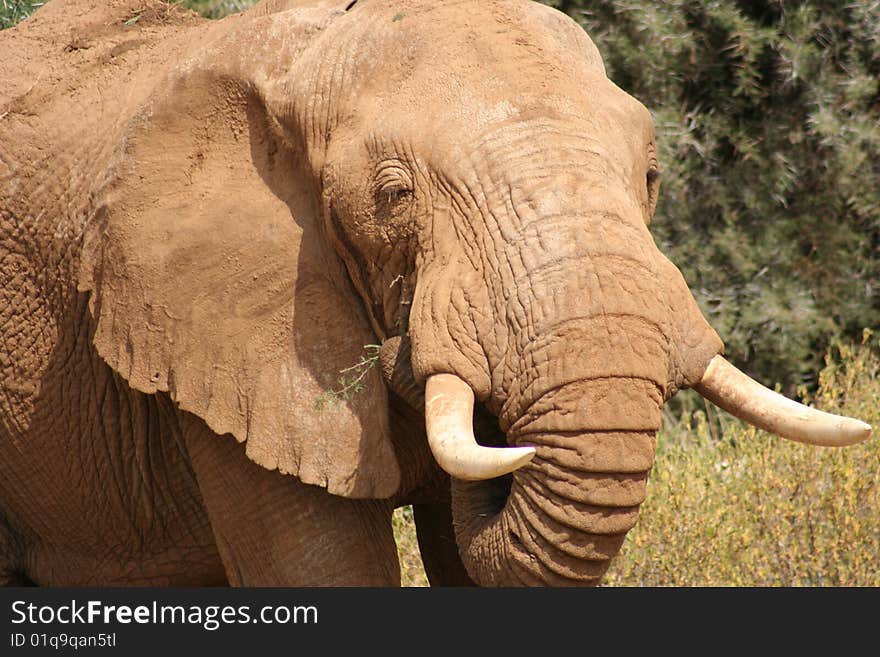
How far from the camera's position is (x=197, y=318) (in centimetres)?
381

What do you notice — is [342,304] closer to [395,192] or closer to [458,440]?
[395,192]

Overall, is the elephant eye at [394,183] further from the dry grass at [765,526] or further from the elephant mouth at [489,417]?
the dry grass at [765,526]

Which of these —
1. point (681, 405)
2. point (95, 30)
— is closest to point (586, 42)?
point (95, 30)

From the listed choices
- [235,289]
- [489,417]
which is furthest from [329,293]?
[489,417]

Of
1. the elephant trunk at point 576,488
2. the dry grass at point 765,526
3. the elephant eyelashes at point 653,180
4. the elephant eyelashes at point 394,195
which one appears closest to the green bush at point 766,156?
the dry grass at point 765,526

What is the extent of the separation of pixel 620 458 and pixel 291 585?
3.42 feet

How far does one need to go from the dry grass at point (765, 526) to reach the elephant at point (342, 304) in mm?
1116

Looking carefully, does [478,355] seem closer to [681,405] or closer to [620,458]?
[620,458]

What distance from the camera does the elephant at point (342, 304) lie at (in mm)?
3188

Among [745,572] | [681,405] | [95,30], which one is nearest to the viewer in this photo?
[95,30]

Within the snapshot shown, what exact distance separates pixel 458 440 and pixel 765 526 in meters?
2.71

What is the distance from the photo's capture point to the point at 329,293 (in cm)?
370

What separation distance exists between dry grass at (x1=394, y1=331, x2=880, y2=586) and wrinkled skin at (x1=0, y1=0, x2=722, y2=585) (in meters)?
1.10

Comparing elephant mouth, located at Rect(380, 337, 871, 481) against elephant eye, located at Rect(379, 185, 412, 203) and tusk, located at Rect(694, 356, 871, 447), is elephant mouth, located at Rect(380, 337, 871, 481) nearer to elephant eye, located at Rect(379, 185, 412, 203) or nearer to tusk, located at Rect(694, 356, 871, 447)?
tusk, located at Rect(694, 356, 871, 447)
